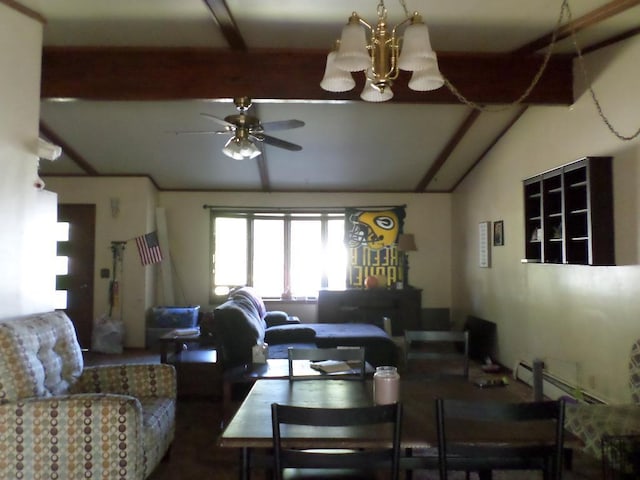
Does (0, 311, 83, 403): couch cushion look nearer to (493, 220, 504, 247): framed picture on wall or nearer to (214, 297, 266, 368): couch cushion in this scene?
(214, 297, 266, 368): couch cushion

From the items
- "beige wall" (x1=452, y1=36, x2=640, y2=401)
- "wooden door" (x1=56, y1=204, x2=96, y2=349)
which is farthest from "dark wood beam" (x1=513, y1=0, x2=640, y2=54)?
"wooden door" (x1=56, y1=204, x2=96, y2=349)

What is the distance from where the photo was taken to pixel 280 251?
26.5 feet

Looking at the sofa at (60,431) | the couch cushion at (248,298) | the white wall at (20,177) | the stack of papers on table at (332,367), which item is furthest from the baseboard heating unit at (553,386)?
the white wall at (20,177)

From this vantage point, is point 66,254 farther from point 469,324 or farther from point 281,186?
point 469,324

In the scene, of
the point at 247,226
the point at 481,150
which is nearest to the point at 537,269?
the point at 481,150

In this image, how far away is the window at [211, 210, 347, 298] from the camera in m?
8.00

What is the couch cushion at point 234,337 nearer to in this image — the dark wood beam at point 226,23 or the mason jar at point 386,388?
the dark wood beam at point 226,23

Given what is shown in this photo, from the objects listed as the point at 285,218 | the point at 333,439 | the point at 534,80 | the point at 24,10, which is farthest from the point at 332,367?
the point at 285,218

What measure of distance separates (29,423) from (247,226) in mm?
5598

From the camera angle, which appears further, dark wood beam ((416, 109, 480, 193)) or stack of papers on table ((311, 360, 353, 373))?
dark wood beam ((416, 109, 480, 193))

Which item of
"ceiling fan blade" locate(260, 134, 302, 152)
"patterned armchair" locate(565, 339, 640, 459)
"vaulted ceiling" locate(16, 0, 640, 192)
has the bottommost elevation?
"patterned armchair" locate(565, 339, 640, 459)

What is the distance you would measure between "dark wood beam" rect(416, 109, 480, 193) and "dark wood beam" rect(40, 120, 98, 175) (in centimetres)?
464

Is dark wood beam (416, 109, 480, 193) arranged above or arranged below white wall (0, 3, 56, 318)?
above

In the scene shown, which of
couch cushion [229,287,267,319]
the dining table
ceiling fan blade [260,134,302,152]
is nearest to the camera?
the dining table
